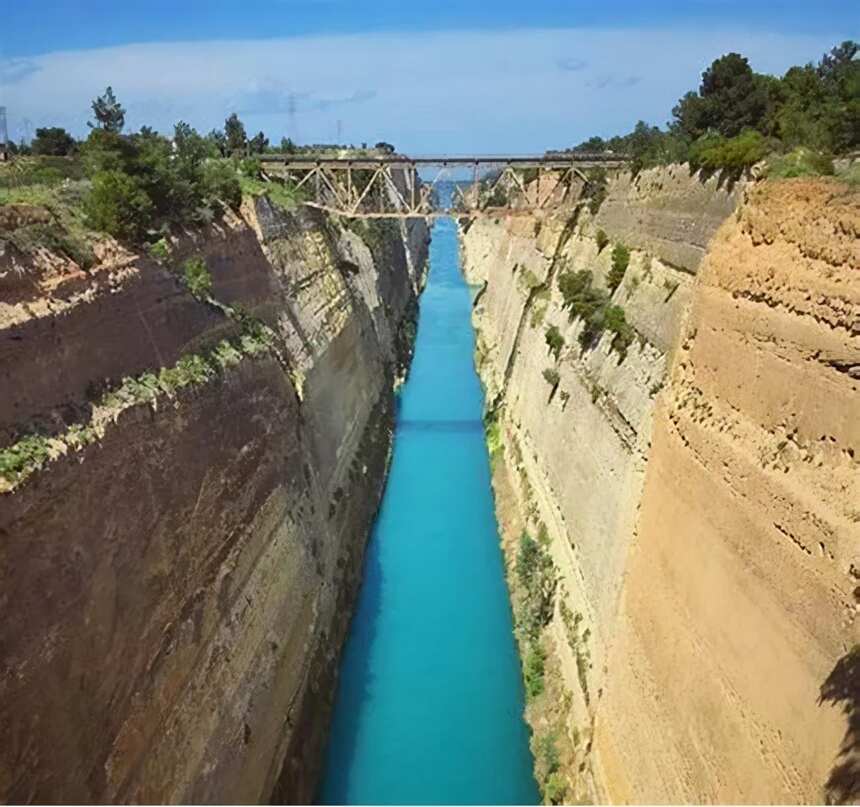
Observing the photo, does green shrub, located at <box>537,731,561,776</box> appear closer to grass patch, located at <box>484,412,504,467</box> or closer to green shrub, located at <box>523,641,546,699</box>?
green shrub, located at <box>523,641,546,699</box>

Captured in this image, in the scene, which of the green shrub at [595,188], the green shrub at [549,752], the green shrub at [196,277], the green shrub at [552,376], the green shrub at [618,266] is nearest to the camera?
the green shrub at [549,752]

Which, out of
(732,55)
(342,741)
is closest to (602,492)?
(342,741)

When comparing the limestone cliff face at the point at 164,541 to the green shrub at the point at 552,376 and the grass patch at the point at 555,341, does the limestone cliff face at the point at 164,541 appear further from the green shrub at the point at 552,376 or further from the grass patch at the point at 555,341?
the grass patch at the point at 555,341

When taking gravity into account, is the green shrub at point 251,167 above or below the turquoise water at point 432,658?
above

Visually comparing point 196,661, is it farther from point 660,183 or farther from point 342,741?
point 660,183

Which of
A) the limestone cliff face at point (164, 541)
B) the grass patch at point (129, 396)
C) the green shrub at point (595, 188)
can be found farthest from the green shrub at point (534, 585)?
the green shrub at point (595, 188)

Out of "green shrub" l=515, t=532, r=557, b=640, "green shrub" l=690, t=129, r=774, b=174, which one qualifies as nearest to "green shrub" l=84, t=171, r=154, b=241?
"green shrub" l=690, t=129, r=774, b=174
